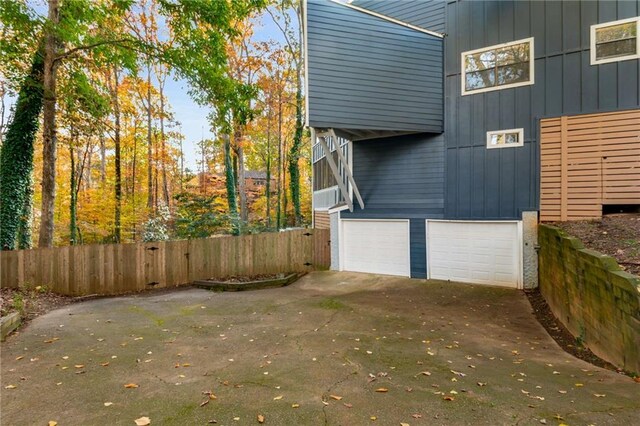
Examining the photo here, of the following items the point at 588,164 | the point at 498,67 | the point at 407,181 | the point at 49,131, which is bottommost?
the point at 407,181

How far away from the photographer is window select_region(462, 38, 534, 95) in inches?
315

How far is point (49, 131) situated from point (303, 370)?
8973 millimetres

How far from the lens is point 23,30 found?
7.55 metres

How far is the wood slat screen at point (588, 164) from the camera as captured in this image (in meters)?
7.06

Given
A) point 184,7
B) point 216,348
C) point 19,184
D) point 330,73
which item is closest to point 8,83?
point 19,184

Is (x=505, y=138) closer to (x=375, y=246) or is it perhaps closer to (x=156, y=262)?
(x=375, y=246)

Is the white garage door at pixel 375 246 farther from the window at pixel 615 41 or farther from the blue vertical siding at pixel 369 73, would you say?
the window at pixel 615 41

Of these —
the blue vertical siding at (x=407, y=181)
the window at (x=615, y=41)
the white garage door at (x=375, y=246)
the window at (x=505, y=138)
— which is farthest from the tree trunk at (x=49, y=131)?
the window at (x=615, y=41)

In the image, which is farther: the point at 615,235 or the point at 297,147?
the point at 297,147

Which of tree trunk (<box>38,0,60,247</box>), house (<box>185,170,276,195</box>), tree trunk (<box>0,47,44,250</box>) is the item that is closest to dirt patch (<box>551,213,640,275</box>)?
tree trunk (<box>38,0,60,247</box>)

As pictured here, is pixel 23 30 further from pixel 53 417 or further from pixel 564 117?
pixel 564 117

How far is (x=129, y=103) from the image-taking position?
16234 mm

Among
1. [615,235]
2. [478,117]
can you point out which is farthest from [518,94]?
[615,235]

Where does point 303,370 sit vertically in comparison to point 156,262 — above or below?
below
